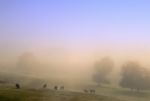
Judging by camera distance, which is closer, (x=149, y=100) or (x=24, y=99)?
(x=24, y=99)

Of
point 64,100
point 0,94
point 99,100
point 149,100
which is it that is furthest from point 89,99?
point 149,100

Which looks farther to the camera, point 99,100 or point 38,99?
point 99,100

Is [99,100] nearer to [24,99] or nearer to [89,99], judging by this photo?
[89,99]

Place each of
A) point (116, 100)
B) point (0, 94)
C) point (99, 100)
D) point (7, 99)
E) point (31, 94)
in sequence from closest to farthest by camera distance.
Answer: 1. point (7, 99)
2. point (0, 94)
3. point (31, 94)
4. point (99, 100)
5. point (116, 100)

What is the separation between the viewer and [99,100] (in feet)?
490

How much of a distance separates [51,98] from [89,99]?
70.0ft

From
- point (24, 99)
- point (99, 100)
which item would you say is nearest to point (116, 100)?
point (99, 100)

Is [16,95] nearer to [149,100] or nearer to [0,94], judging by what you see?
[0,94]

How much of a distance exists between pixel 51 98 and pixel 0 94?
64.2 feet

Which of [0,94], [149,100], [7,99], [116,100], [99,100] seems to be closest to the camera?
→ [7,99]

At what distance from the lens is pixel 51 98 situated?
5217 inches

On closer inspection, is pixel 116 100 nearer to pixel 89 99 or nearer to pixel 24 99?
pixel 89 99

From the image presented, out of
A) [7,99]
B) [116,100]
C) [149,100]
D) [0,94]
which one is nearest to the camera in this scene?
[7,99]

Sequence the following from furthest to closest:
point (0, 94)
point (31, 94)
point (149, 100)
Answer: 1. point (149, 100)
2. point (31, 94)
3. point (0, 94)
